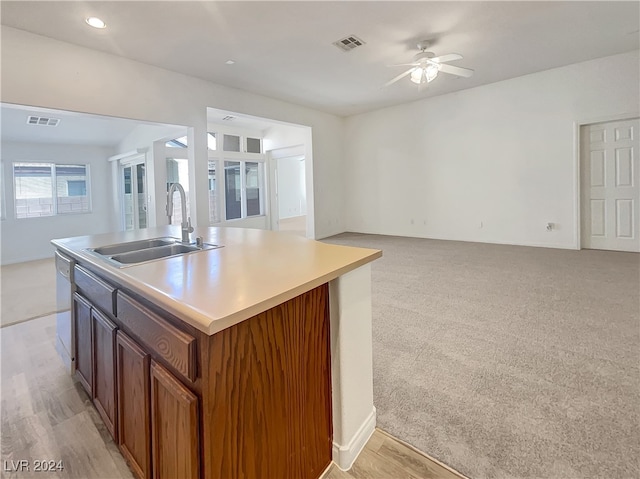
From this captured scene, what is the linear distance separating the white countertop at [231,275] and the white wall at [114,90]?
271 centimetres

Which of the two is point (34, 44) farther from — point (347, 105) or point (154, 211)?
point (347, 105)

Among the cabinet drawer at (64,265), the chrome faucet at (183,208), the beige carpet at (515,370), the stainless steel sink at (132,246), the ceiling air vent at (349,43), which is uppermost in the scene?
the ceiling air vent at (349,43)

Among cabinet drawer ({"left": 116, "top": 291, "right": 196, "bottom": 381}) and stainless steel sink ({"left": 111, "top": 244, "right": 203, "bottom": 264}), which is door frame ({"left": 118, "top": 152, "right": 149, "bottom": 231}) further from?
cabinet drawer ({"left": 116, "top": 291, "right": 196, "bottom": 381})

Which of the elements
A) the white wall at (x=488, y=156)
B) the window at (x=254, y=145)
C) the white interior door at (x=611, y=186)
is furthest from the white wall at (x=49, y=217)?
the white interior door at (x=611, y=186)

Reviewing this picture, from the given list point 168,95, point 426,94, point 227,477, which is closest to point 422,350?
point 227,477

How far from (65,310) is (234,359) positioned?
171 centimetres

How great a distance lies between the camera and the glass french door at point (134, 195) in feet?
22.5

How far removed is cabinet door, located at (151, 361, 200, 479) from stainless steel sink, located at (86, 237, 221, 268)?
0.84 m

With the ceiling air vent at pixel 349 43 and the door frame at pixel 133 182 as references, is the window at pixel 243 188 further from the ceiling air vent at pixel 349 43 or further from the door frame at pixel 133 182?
the ceiling air vent at pixel 349 43

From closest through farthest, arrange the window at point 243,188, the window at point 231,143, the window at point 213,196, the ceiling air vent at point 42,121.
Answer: the ceiling air vent at point 42,121 < the window at point 213,196 < the window at point 231,143 < the window at point 243,188

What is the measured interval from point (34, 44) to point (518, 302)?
5.57m

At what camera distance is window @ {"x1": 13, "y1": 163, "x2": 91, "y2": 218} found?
6.34m

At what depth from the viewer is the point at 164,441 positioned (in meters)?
1.04

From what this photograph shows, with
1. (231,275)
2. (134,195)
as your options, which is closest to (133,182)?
(134,195)
